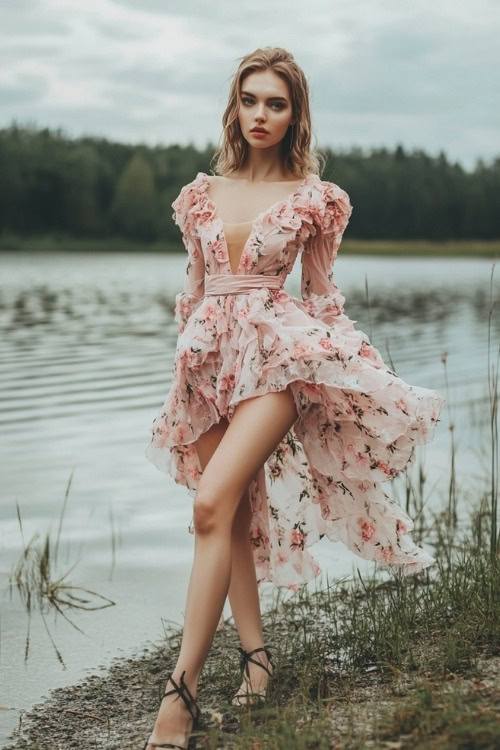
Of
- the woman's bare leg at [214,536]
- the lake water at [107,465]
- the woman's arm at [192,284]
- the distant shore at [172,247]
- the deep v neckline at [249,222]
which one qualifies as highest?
the deep v neckline at [249,222]

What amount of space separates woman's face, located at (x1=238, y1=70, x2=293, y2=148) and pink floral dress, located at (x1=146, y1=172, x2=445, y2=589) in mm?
192

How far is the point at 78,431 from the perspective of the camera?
27.0ft

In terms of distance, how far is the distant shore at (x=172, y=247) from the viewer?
201 ft

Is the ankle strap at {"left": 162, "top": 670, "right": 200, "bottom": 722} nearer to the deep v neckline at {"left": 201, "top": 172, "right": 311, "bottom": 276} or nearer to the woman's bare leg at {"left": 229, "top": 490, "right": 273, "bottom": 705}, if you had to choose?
the woman's bare leg at {"left": 229, "top": 490, "right": 273, "bottom": 705}

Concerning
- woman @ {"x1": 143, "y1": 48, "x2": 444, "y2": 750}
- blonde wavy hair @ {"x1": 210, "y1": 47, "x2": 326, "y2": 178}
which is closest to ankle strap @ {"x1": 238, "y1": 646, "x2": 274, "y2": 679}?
woman @ {"x1": 143, "y1": 48, "x2": 444, "y2": 750}

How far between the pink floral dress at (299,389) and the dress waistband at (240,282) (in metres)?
0.01

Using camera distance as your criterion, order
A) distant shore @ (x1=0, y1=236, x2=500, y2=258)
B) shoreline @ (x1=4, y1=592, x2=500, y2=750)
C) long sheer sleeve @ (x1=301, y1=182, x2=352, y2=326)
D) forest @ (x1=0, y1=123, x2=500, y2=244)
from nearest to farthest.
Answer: shoreline @ (x1=4, y1=592, x2=500, y2=750) < long sheer sleeve @ (x1=301, y1=182, x2=352, y2=326) < distant shore @ (x1=0, y1=236, x2=500, y2=258) < forest @ (x1=0, y1=123, x2=500, y2=244)

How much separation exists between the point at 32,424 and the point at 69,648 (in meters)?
4.37

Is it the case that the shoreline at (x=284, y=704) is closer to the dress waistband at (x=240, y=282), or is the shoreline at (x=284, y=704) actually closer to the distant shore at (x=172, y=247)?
the dress waistband at (x=240, y=282)

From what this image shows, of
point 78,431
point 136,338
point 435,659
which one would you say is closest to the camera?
point 435,659

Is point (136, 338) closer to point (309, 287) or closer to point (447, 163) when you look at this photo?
point (309, 287)

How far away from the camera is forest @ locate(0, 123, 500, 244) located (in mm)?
69812

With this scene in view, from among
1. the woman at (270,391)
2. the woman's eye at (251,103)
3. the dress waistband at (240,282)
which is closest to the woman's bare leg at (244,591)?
the woman at (270,391)

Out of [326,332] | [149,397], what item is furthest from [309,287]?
[149,397]
